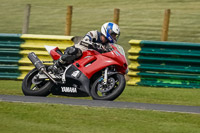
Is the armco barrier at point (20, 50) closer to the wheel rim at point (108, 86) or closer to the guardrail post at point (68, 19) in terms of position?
the guardrail post at point (68, 19)

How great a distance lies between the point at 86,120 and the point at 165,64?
19.5ft

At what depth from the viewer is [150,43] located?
11.7 meters

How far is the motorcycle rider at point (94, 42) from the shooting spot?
865cm

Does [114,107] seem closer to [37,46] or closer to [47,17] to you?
[37,46]

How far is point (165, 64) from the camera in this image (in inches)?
457

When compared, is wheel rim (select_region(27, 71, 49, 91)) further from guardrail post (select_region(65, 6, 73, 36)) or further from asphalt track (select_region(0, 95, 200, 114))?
guardrail post (select_region(65, 6, 73, 36))

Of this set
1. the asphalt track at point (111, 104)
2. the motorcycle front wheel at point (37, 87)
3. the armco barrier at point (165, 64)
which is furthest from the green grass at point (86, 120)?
the armco barrier at point (165, 64)

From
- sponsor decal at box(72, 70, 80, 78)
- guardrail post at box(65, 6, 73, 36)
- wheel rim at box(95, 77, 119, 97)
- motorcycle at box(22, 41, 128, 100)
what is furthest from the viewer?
guardrail post at box(65, 6, 73, 36)

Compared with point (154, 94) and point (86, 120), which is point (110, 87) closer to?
point (154, 94)

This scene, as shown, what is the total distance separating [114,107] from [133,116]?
2.33 ft

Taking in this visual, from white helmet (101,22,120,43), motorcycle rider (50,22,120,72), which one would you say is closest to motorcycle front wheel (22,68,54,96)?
motorcycle rider (50,22,120,72)

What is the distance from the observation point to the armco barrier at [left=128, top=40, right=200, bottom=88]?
1135 centimetres

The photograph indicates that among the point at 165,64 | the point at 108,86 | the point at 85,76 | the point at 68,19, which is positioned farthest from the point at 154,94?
the point at 68,19

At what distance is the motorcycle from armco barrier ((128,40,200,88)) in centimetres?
296
